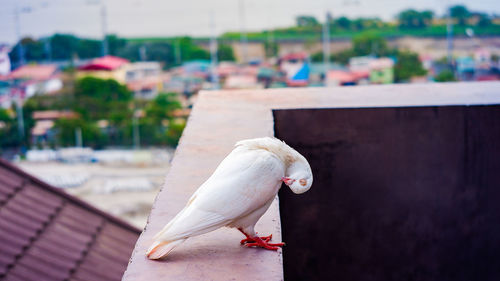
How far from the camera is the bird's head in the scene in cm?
133

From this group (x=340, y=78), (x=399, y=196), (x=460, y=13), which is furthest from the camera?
(x=460, y=13)

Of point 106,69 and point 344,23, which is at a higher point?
point 344,23

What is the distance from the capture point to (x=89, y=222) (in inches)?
130

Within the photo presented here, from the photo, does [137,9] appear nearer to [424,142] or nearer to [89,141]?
[89,141]

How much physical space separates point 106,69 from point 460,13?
1591cm

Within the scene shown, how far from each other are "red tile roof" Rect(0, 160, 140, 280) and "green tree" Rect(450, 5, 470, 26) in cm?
2424

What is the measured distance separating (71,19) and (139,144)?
1358 centimetres

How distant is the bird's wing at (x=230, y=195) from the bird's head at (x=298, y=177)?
3 centimetres

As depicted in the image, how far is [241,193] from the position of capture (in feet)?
4.17

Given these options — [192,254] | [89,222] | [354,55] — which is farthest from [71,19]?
[192,254]

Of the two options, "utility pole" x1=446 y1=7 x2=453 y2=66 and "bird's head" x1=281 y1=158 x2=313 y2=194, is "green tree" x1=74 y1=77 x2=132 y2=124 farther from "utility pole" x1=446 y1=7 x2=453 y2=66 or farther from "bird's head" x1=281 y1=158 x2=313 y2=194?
"bird's head" x1=281 y1=158 x2=313 y2=194

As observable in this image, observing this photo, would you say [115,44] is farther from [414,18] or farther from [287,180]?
[287,180]

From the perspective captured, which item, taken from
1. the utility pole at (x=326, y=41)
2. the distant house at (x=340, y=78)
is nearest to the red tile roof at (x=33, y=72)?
the distant house at (x=340, y=78)

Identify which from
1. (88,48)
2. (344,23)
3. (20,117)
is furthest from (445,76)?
(20,117)
